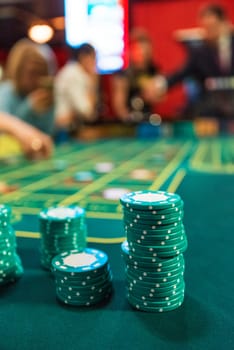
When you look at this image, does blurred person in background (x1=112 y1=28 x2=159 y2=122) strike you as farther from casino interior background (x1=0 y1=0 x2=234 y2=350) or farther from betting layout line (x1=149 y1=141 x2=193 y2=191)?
casino interior background (x1=0 y1=0 x2=234 y2=350)

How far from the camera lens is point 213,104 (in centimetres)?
502

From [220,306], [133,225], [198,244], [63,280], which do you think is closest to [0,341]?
[63,280]

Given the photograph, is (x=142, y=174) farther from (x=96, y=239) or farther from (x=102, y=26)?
(x=102, y=26)

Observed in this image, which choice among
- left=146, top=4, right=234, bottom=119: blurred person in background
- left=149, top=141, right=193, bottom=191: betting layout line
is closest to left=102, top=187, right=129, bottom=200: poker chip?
left=149, top=141, right=193, bottom=191: betting layout line

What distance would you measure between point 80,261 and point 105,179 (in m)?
1.26

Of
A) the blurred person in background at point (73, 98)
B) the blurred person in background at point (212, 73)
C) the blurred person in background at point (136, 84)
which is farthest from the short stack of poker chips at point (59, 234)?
the blurred person in background at point (136, 84)

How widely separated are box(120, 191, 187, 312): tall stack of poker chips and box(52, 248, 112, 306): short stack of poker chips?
66 mm

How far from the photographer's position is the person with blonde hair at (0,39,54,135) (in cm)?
340

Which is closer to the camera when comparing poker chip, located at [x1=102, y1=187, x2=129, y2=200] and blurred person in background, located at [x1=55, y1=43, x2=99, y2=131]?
poker chip, located at [x1=102, y1=187, x2=129, y2=200]

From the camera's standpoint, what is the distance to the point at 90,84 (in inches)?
202

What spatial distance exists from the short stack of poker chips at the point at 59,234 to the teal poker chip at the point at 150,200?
0.25 metres

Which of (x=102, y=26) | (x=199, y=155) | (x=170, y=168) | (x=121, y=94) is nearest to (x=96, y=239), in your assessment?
(x=170, y=168)

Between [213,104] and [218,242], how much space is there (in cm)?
398

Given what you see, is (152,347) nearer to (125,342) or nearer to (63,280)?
(125,342)
